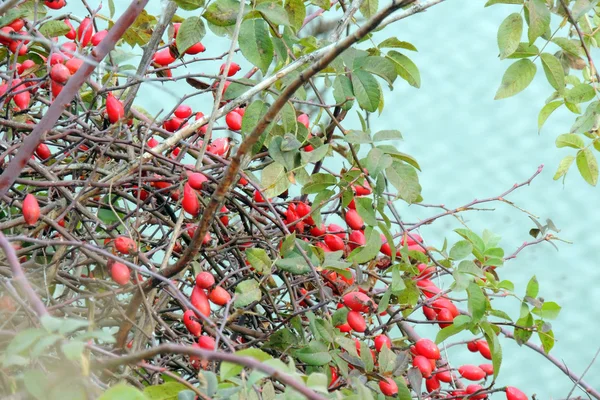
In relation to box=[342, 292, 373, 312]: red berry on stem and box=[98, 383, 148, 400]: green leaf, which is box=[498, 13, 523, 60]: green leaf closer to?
box=[342, 292, 373, 312]: red berry on stem

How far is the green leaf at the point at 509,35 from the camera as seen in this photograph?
853 millimetres

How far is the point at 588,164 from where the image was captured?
38.8 inches

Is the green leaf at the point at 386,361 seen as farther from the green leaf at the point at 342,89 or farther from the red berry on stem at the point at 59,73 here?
the red berry on stem at the point at 59,73

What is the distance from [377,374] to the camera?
74 cm

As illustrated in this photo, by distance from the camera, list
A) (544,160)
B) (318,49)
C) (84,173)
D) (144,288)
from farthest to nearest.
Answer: (544,160), (84,173), (318,49), (144,288)

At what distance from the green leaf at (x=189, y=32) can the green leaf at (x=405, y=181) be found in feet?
0.74

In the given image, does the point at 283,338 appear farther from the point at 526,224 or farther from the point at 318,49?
the point at 526,224

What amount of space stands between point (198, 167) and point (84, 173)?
0.22m

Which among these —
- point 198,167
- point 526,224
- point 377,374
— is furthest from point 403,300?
point 526,224

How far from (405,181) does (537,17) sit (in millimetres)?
227

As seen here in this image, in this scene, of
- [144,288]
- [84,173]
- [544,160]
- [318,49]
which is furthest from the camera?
[544,160]

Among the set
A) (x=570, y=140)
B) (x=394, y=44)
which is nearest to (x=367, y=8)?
(x=394, y=44)

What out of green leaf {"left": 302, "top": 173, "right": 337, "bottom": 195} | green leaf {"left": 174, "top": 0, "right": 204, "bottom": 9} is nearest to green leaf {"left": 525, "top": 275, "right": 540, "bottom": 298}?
green leaf {"left": 302, "top": 173, "right": 337, "bottom": 195}

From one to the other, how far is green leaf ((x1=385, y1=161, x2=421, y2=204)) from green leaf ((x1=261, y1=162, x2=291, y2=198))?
0.12m
